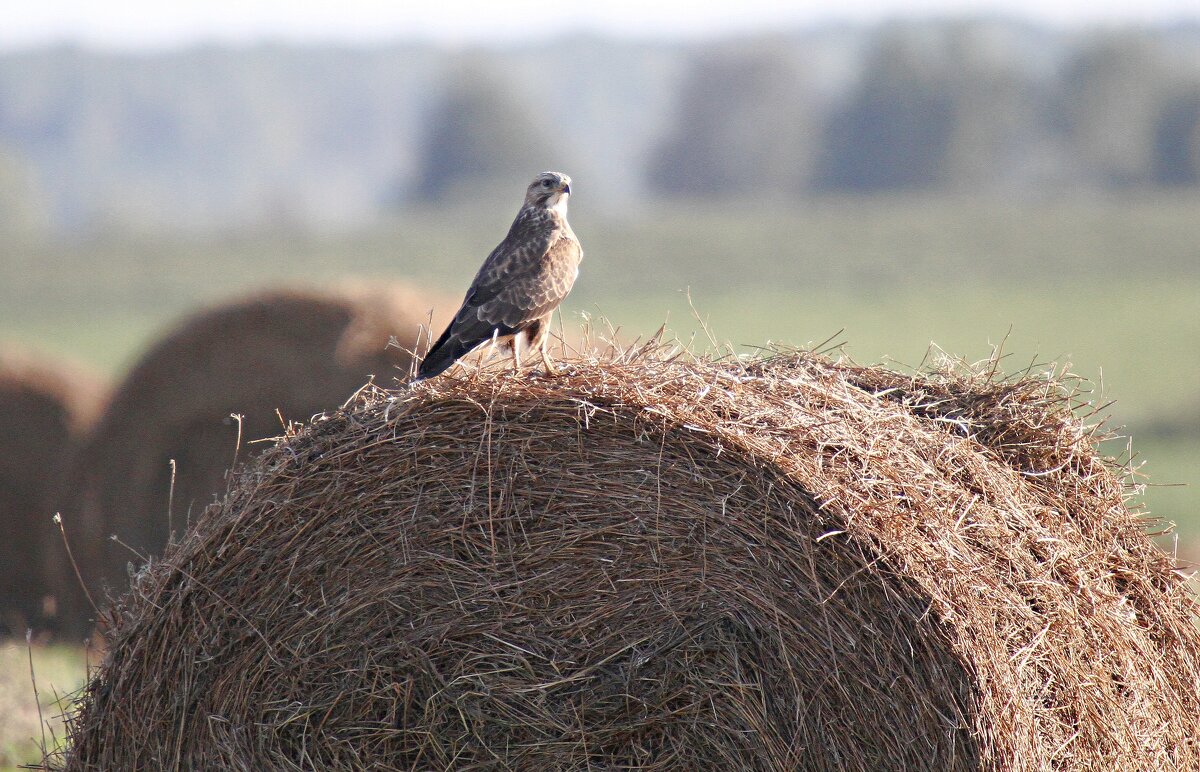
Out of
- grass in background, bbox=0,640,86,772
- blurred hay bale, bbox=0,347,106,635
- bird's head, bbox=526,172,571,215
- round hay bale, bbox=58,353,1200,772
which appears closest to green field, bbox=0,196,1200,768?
blurred hay bale, bbox=0,347,106,635

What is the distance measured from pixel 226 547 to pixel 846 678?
2163 mm

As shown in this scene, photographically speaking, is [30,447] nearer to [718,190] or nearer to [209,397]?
[209,397]

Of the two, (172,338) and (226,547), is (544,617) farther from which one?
(172,338)

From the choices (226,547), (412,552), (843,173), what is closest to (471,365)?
(412,552)

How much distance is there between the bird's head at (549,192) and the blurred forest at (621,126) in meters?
50.5

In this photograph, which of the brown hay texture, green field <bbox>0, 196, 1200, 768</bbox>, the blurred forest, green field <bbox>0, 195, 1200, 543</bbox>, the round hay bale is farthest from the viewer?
the blurred forest

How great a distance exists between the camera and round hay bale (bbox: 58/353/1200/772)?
4332 mm

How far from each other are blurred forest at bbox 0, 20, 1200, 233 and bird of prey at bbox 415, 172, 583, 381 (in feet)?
166

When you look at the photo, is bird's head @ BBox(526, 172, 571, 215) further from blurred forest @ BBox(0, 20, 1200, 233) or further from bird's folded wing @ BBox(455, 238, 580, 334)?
blurred forest @ BBox(0, 20, 1200, 233)

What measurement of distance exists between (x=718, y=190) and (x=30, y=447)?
78756 millimetres

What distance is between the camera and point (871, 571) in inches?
169

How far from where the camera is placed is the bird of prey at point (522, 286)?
5.39m

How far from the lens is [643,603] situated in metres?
4.55

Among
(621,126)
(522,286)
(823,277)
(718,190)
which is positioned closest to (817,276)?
(823,277)
